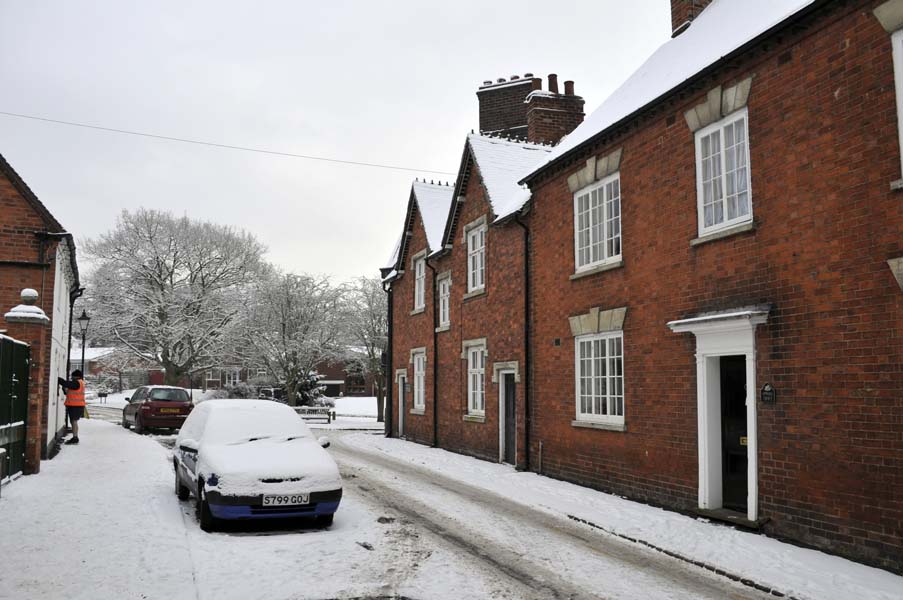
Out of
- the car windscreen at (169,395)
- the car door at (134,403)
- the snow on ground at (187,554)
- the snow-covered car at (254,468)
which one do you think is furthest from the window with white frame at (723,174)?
the car door at (134,403)

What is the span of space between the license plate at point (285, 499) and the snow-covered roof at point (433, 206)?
562 inches

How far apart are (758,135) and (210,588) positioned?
8532 millimetres

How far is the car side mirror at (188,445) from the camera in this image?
998 centimetres

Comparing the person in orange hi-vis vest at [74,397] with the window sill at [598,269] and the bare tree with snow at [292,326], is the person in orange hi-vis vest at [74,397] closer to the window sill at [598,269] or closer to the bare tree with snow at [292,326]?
the window sill at [598,269]

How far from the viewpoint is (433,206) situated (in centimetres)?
2509

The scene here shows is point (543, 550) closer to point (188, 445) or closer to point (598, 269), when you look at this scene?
point (188, 445)

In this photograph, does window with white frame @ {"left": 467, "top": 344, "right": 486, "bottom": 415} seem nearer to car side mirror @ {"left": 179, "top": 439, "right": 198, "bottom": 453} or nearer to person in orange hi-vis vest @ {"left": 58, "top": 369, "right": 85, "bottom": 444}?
car side mirror @ {"left": 179, "top": 439, "right": 198, "bottom": 453}

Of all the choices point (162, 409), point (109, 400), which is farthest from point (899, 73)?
point (109, 400)

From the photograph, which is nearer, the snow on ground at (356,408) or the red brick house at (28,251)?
the red brick house at (28,251)

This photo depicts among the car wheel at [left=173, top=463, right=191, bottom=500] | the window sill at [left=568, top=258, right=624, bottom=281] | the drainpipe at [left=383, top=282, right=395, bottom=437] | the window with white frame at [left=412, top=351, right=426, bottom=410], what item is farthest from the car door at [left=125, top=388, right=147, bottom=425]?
the window sill at [left=568, top=258, right=624, bottom=281]

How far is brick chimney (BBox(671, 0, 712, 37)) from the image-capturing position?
14578 mm

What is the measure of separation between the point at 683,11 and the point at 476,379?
10373 millimetres

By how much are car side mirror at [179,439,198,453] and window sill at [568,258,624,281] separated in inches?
296

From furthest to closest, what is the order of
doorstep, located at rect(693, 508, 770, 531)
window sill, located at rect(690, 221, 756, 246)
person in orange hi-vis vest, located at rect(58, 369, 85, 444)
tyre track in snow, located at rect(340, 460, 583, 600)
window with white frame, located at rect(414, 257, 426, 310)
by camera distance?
window with white frame, located at rect(414, 257, 426, 310) < person in orange hi-vis vest, located at rect(58, 369, 85, 444) < window sill, located at rect(690, 221, 756, 246) < doorstep, located at rect(693, 508, 770, 531) < tyre track in snow, located at rect(340, 460, 583, 600)
